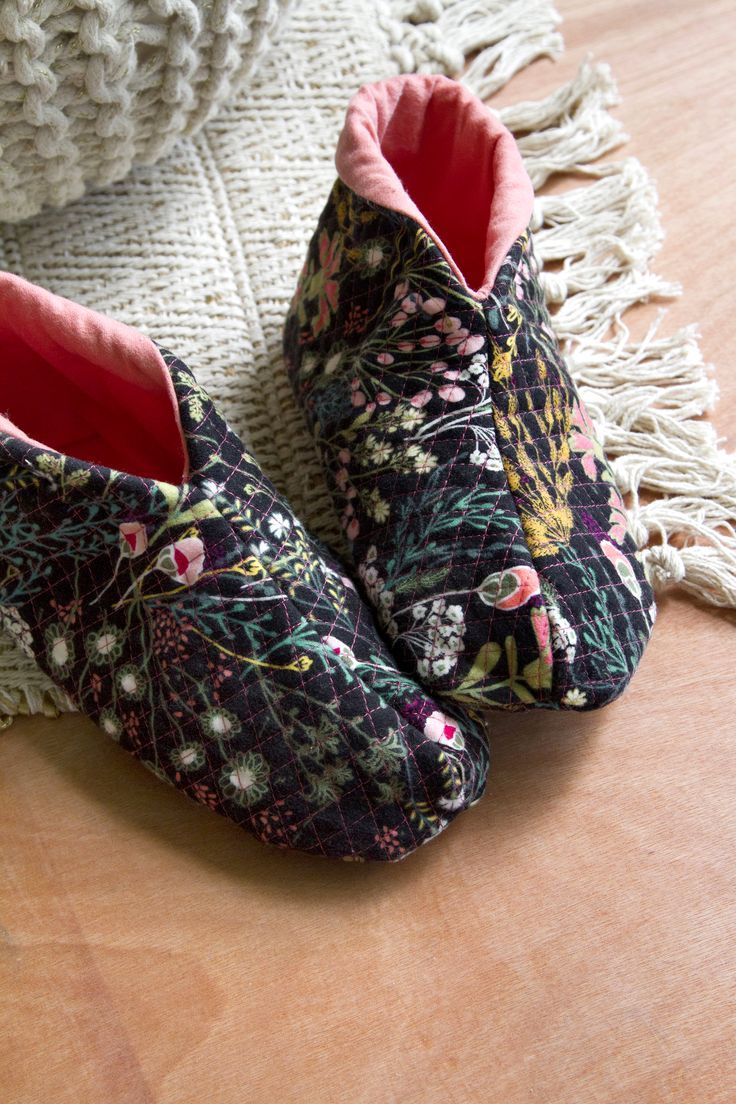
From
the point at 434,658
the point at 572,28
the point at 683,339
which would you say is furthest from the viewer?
the point at 572,28

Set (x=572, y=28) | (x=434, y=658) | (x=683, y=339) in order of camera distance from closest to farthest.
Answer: (x=434, y=658) < (x=683, y=339) < (x=572, y=28)

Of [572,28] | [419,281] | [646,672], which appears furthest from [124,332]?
[572,28]

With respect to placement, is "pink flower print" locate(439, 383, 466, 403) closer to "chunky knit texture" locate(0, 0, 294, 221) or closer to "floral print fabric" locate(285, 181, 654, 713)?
"floral print fabric" locate(285, 181, 654, 713)

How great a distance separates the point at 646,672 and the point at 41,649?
1.34 ft

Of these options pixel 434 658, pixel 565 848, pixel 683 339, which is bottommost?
pixel 565 848

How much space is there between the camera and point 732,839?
66cm

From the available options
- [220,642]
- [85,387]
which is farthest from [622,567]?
[85,387]

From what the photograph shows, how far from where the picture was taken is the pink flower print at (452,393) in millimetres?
647

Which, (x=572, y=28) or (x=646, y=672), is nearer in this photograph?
(x=646, y=672)

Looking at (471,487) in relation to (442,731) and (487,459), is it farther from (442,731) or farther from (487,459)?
(442,731)

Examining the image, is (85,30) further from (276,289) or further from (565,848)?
(565,848)

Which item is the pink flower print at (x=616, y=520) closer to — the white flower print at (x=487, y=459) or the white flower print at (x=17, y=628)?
the white flower print at (x=487, y=459)

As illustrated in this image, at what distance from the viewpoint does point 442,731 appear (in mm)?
617

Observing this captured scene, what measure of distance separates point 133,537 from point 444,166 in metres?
0.37
